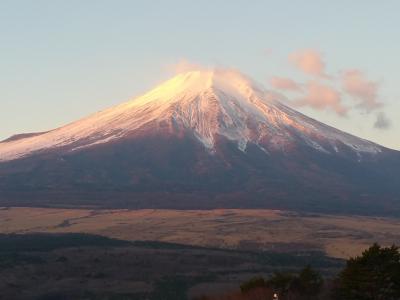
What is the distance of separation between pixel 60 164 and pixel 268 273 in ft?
395

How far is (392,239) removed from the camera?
111312 mm

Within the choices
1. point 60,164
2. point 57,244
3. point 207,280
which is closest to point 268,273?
point 207,280

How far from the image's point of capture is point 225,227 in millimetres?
120250

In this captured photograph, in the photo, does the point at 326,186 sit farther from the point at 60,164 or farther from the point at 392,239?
the point at 392,239

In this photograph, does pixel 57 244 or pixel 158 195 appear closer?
pixel 57 244

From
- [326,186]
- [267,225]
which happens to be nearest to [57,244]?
[267,225]

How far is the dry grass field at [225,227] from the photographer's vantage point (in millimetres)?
105500

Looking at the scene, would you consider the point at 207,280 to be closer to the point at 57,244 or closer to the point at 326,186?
the point at 57,244

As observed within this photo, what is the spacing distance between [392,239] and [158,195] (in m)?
61.9

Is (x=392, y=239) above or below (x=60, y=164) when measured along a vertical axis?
below

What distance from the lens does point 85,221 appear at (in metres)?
127

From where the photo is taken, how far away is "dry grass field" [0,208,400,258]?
106 meters

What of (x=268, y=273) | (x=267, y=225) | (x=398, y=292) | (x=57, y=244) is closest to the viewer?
(x=398, y=292)

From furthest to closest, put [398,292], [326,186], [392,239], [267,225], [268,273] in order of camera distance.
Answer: [326,186]
[267,225]
[392,239]
[268,273]
[398,292]
